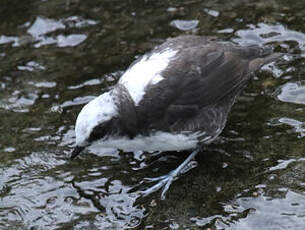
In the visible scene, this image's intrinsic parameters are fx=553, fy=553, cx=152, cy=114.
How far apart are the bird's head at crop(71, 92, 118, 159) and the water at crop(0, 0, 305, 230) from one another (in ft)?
1.98

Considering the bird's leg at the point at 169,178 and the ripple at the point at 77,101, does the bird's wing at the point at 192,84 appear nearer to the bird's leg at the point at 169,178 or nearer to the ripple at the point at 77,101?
the bird's leg at the point at 169,178

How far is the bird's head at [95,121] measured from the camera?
5.46m

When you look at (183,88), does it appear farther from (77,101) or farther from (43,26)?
(43,26)

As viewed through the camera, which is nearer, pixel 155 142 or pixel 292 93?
pixel 155 142

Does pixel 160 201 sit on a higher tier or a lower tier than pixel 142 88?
lower

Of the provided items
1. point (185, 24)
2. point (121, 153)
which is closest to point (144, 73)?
point (121, 153)

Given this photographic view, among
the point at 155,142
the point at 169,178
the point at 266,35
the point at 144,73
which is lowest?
the point at 169,178

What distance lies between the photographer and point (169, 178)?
5.77 m

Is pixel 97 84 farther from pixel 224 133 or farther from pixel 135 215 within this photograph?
pixel 135 215

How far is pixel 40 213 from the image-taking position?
5613 mm

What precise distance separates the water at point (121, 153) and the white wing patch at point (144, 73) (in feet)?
2.99

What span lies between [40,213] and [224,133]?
2.24 meters

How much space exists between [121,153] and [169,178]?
0.78 meters

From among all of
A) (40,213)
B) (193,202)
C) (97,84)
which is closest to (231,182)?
(193,202)
